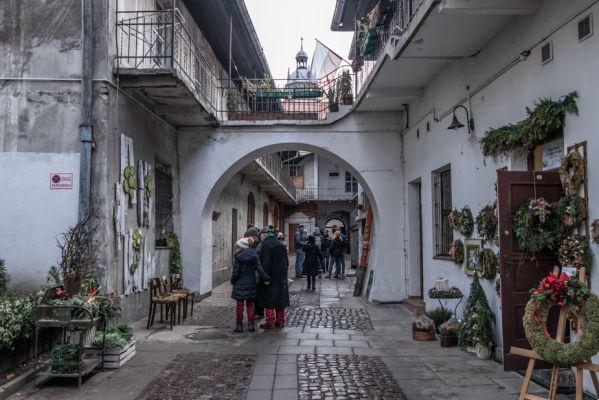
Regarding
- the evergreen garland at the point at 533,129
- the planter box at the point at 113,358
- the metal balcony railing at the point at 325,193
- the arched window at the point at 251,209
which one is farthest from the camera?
the metal balcony railing at the point at 325,193

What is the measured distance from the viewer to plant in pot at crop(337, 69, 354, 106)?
12.3 meters

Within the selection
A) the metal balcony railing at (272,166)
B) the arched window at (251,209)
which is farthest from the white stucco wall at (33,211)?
the arched window at (251,209)

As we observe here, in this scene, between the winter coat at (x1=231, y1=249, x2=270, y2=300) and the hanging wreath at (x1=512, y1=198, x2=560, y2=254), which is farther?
the winter coat at (x1=231, y1=249, x2=270, y2=300)

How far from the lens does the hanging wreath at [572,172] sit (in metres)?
4.82

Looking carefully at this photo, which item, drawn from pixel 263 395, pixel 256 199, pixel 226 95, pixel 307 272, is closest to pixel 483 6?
pixel 263 395

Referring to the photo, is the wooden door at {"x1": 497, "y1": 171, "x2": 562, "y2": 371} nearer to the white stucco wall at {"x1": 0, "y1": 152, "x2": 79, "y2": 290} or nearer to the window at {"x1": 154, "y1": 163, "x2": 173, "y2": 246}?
the white stucco wall at {"x1": 0, "y1": 152, "x2": 79, "y2": 290}

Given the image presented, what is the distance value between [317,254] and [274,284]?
221 inches

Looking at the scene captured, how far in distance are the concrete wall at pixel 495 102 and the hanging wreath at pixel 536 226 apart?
540mm

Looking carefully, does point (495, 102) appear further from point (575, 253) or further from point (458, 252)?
point (575, 253)

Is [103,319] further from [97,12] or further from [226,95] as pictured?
[226,95]

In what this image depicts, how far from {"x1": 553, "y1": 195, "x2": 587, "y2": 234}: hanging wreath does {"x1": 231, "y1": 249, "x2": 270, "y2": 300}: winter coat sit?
468 centimetres

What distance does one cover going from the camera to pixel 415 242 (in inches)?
453

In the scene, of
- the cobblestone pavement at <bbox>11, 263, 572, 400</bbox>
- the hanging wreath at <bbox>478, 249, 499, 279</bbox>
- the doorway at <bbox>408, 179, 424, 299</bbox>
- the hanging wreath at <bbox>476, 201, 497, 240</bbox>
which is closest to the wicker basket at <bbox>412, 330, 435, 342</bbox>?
the cobblestone pavement at <bbox>11, 263, 572, 400</bbox>

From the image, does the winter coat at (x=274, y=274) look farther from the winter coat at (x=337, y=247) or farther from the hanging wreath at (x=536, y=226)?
the winter coat at (x=337, y=247)
